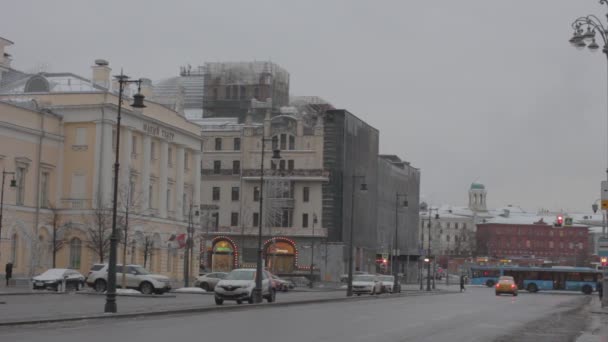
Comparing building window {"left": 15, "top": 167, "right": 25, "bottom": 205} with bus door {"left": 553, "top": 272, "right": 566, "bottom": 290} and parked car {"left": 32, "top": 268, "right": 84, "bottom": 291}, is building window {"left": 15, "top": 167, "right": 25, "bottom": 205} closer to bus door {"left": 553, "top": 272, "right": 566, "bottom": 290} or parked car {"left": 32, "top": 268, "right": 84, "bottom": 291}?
parked car {"left": 32, "top": 268, "right": 84, "bottom": 291}

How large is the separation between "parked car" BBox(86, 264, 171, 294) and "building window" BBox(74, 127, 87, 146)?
24.1 meters

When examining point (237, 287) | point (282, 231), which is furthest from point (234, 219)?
point (237, 287)

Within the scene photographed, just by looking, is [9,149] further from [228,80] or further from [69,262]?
[228,80]

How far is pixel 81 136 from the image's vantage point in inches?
2980

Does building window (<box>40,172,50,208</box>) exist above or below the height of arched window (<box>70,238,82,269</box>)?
above

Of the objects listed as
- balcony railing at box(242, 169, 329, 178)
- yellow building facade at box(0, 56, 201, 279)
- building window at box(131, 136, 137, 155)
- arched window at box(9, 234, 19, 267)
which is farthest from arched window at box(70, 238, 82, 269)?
balcony railing at box(242, 169, 329, 178)

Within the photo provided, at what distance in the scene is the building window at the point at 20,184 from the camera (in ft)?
231

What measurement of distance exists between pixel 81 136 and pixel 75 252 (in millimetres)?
8667

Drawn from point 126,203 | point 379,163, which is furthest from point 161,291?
point 379,163

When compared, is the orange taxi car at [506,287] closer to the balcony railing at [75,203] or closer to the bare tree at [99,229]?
the bare tree at [99,229]

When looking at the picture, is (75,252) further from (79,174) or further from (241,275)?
(241,275)

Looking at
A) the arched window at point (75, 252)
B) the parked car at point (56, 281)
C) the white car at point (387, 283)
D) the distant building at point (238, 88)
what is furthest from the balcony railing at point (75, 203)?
the distant building at point (238, 88)

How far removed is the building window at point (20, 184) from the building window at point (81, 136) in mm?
5836

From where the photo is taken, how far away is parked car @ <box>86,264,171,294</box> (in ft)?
171
